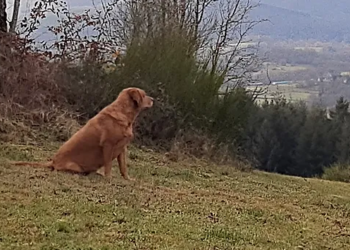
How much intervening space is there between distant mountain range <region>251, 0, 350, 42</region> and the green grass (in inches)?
1162

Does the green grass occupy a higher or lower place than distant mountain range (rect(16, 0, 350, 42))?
lower

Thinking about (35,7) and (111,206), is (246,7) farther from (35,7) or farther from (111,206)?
(111,206)

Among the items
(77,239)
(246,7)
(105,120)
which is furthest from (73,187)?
(246,7)

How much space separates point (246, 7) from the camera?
68.9ft

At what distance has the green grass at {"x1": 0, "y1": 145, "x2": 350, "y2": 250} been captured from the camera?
5645 millimetres

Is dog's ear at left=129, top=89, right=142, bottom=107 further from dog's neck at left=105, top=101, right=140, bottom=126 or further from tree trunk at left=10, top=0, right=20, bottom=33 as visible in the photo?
tree trunk at left=10, top=0, right=20, bottom=33

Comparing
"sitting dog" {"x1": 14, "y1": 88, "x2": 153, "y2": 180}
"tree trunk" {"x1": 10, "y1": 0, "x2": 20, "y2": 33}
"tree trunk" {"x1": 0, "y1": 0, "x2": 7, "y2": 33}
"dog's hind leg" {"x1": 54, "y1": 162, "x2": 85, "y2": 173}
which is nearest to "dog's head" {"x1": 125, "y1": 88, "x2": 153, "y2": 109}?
"sitting dog" {"x1": 14, "y1": 88, "x2": 153, "y2": 180}

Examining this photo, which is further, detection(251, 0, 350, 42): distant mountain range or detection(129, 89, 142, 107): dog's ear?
detection(251, 0, 350, 42): distant mountain range

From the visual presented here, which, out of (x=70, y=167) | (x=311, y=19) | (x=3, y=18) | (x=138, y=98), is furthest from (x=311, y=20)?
(x=70, y=167)

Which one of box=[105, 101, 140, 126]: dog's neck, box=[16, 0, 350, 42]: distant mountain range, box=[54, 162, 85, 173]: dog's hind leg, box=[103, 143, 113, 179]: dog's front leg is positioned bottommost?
box=[54, 162, 85, 173]: dog's hind leg

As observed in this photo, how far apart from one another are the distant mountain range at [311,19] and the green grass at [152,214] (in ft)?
96.8

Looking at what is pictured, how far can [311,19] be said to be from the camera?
5119 cm

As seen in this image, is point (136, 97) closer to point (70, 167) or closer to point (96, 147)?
point (96, 147)

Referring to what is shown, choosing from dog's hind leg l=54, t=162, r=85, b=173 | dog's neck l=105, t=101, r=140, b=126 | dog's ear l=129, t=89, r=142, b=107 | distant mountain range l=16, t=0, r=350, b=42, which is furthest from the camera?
distant mountain range l=16, t=0, r=350, b=42
